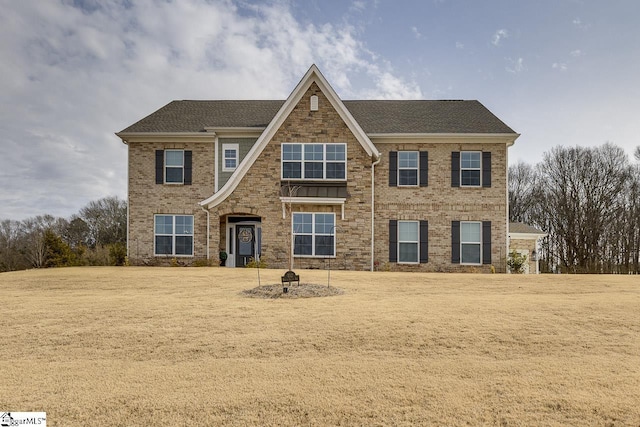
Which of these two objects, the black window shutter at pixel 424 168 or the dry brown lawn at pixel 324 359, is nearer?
the dry brown lawn at pixel 324 359

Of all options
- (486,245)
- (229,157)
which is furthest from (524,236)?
(229,157)

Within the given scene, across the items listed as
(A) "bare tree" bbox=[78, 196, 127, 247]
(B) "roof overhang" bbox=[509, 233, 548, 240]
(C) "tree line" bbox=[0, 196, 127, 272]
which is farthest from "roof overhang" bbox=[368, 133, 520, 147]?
(A) "bare tree" bbox=[78, 196, 127, 247]

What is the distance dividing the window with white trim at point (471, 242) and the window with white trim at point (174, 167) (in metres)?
14.2

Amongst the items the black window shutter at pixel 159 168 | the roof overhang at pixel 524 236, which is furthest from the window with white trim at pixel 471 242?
the black window shutter at pixel 159 168

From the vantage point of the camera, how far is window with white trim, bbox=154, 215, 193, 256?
20.0 metres

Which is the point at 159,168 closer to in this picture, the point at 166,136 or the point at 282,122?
the point at 166,136

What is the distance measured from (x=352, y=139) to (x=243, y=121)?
6.14 meters

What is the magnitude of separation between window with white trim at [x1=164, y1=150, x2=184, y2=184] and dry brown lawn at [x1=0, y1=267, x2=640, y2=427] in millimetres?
10282

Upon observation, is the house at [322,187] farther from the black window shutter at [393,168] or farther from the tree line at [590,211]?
the tree line at [590,211]

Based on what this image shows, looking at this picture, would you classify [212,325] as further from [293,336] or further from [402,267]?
[402,267]

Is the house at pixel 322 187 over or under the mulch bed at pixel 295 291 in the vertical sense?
over

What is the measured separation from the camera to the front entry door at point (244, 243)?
65.5ft

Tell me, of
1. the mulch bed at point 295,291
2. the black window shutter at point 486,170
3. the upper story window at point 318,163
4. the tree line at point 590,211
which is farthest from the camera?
the tree line at point 590,211

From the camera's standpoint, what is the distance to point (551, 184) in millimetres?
41906
